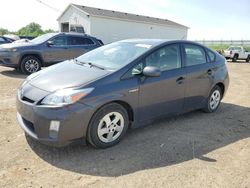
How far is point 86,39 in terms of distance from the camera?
1203 centimetres

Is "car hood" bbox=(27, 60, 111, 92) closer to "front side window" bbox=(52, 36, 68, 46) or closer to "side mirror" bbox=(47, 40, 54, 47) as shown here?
"side mirror" bbox=(47, 40, 54, 47)

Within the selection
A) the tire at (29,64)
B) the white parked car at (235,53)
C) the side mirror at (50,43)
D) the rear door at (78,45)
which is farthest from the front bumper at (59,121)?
the white parked car at (235,53)

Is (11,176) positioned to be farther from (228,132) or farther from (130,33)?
(130,33)

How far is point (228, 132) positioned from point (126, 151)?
212 centimetres

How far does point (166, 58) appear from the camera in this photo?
4965mm

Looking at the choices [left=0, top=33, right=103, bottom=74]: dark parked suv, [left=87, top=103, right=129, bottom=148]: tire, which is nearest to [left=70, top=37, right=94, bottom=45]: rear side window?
[left=0, top=33, right=103, bottom=74]: dark parked suv

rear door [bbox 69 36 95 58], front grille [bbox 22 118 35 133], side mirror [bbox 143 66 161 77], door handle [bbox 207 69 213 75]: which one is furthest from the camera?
rear door [bbox 69 36 95 58]

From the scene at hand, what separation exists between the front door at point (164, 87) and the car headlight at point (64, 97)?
1074 millimetres

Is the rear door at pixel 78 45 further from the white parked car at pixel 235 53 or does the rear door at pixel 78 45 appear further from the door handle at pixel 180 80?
the white parked car at pixel 235 53

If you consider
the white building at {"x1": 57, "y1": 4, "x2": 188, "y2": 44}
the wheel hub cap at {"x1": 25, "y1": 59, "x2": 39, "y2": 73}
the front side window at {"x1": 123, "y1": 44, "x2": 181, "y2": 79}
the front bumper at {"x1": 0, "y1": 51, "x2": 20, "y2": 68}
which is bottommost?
the wheel hub cap at {"x1": 25, "y1": 59, "x2": 39, "y2": 73}

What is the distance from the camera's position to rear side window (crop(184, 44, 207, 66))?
A: 17.7ft

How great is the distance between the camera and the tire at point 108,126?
3.91 metres

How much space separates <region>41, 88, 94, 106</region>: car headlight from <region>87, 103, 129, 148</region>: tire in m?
0.37

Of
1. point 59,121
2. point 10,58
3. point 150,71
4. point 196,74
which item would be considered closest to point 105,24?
point 10,58
